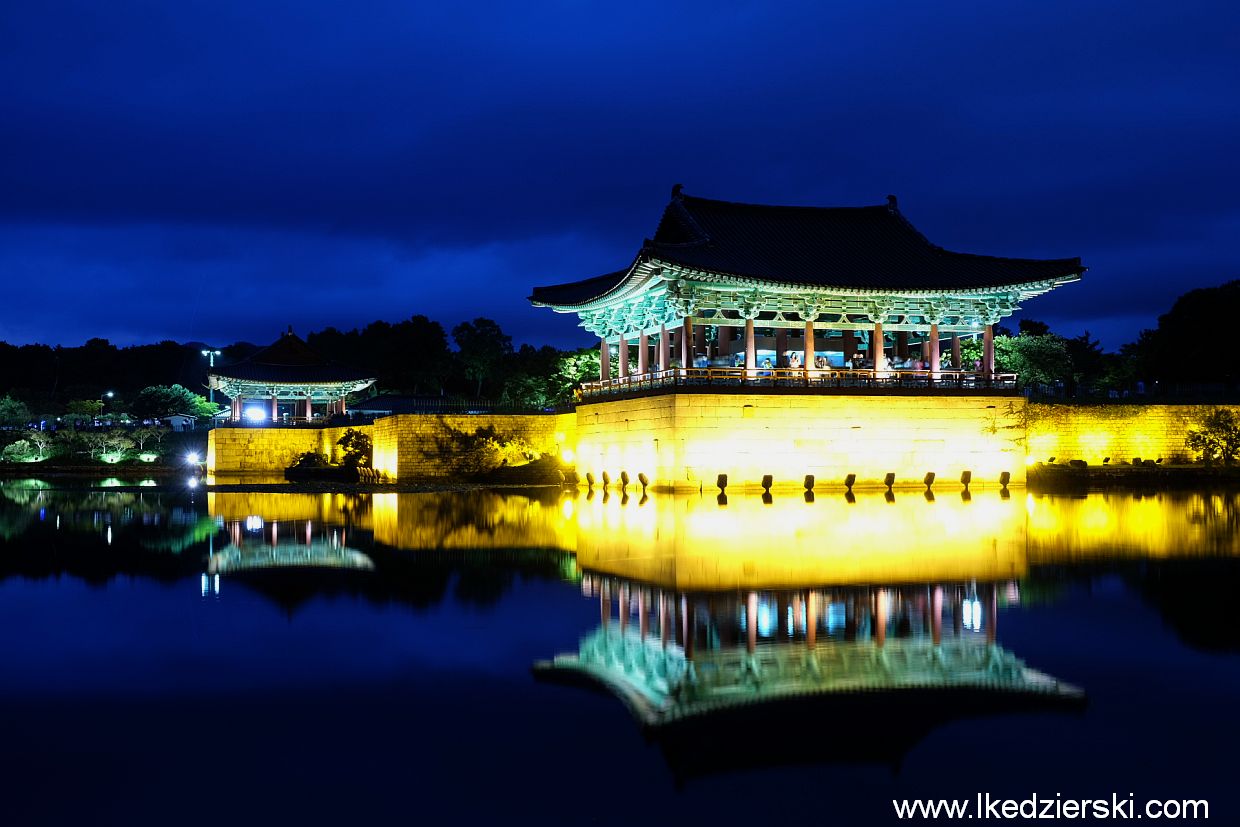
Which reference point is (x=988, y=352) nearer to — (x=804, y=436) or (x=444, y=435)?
(x=804, y=436)

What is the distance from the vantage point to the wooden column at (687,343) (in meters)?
31.0

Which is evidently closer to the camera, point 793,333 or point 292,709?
point 292,709

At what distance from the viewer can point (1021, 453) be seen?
34.4 metres

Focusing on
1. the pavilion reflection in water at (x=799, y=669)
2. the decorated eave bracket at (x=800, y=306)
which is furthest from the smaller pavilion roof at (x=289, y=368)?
the pavilion reflection in water at (x=799, y=669)

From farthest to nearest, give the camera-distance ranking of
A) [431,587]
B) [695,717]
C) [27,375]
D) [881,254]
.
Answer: [27,375] → [881,254] → [431,587] → [695,717]

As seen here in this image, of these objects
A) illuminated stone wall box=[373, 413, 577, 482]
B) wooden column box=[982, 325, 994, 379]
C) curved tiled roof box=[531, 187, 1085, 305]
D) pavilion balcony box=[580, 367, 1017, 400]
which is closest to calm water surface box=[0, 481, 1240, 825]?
pavilion balcony box=[580, 367, 1017, 400]

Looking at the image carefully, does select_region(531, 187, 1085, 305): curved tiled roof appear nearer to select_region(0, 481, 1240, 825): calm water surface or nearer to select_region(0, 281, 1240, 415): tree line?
select_region(0, 281, 1240, 415): tree line

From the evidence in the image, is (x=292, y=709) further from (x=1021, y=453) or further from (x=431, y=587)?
(x=1021, y=453)

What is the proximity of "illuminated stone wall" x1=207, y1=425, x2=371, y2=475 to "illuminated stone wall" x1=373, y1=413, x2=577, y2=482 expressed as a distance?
42.4 ft

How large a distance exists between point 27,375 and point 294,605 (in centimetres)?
9612

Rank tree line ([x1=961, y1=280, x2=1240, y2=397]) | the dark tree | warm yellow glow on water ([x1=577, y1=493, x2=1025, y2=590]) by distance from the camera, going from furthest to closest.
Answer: the dark tree, tree line ([x1=961, y1=280, x2=1240, y2=397]), warm yellow glow on water ([x1=577, y1=493, x2=1025, y2=590])

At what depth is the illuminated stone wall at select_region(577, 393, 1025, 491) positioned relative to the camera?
100ft

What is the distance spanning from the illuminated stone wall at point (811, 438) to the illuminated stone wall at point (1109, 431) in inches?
169

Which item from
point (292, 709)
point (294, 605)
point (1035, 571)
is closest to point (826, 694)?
point (292, 709)
